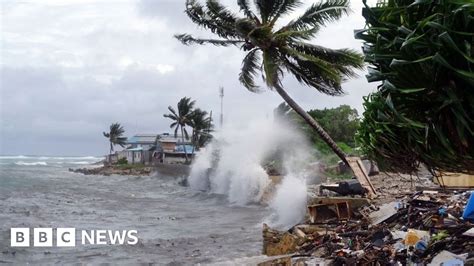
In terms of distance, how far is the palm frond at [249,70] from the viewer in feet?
50.6

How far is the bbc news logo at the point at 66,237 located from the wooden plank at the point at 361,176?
6.37m

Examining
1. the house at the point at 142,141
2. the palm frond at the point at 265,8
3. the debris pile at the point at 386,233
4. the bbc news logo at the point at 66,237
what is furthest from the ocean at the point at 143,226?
the house at the point at 142,141

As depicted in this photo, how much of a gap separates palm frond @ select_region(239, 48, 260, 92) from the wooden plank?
3566 mm

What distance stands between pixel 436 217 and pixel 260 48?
7.45 meters

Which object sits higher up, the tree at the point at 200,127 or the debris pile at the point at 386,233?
the tree at the point at 200,127

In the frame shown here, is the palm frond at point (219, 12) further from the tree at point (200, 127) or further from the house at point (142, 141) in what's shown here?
the house at point (142, 141)

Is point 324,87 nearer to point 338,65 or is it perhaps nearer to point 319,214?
point 338,65

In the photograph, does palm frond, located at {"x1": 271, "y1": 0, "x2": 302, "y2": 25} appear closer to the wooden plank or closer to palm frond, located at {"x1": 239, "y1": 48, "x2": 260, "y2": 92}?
palm frond, located at {"x1": 239, "y1": 48, "x2": 260, "y2": 92}

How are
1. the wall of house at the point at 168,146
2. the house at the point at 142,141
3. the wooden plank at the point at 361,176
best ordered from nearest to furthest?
the wooden plank at the point at 361,176 → the wall of house at the point at 168,146 → the house at the point at 142,141

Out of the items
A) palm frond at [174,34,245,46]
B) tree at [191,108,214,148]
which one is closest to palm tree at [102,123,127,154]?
tree at [191,108,214,148]

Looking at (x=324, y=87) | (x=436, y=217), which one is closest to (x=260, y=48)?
(x=324, y=87)

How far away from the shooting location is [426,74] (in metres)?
3.32

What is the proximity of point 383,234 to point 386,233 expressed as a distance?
6 cm

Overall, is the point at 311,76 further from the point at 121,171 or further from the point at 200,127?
the point at 121,171
